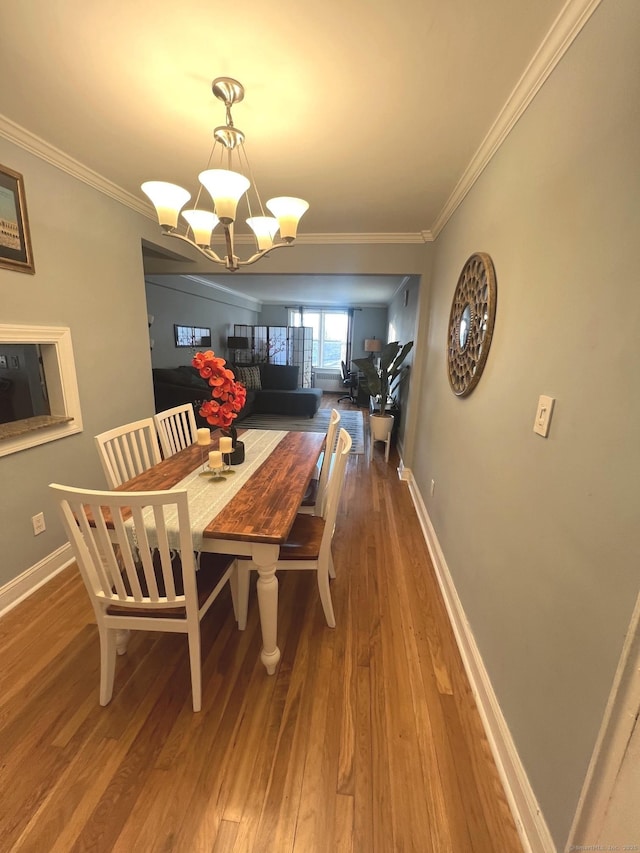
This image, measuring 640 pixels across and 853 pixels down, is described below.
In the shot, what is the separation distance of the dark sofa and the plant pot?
72.6 inches

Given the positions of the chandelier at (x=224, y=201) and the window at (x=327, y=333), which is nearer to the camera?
the chandelier at (x=224, y=201)

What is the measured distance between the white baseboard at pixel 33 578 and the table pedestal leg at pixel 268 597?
1.43 metres

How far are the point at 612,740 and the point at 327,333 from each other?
9183 mm

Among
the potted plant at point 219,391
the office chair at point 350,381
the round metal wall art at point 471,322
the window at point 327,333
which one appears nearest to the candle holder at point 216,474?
the potted plant at point 219,391

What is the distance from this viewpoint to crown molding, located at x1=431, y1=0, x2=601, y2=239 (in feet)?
3.17

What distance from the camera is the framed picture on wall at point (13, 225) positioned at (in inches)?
64.3

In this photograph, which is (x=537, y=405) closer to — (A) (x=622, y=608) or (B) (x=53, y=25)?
(A) (x=622, y=608)

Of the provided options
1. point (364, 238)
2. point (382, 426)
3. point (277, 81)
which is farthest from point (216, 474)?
point (382, 426)

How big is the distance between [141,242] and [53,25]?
5.25 feet

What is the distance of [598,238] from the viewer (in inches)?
33.8

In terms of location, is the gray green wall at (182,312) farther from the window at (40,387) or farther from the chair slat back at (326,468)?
the chair slat back at (326,468)

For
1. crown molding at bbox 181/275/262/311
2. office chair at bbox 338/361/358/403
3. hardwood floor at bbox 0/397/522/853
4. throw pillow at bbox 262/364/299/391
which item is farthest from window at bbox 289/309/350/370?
hardwood floor at bbox 0/397/522/853

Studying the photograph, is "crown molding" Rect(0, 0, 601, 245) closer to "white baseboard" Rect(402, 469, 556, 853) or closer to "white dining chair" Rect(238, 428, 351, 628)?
"white dining chair" Rect(238, 428, 351, 628)

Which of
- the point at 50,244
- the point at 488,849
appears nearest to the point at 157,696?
the point at 488,849
